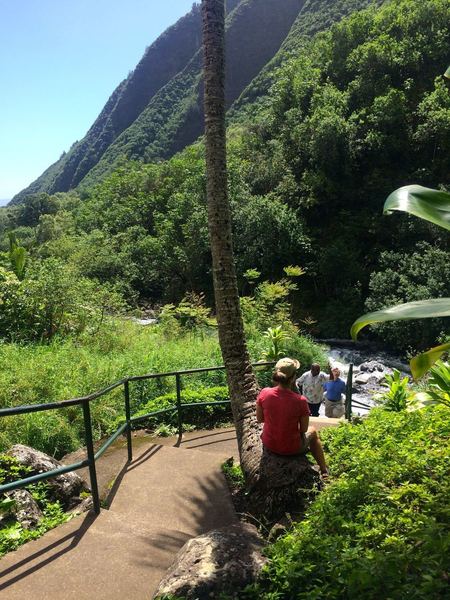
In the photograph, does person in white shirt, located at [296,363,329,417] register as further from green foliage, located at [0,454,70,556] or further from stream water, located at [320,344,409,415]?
stream water, located at [320,344,409,415]

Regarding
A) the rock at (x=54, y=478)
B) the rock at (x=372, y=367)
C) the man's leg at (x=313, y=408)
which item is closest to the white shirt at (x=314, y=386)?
the man's leg at (x=313, y=408)

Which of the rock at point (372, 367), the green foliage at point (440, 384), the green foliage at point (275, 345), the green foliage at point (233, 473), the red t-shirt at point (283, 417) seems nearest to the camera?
the red t-shirt at point (283, 417)

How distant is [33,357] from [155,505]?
5763 millimetres

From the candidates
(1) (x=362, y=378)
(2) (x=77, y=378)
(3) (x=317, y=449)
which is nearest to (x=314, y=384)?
(3) (x=317, y=449)

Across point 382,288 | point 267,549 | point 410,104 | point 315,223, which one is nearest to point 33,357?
point 267,549

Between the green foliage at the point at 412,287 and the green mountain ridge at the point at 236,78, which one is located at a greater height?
the green mountain ridge at the point at 236,78

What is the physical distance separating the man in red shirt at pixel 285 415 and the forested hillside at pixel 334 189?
51.3ft

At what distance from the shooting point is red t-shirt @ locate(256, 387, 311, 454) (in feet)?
11.9

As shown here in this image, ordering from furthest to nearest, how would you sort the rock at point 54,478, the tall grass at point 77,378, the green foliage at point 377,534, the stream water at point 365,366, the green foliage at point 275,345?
the stream water at point 365,366 → the green foliage at point 275,345 → the tall grass at point 77,378 → the rock at point 54,478 → the green foliage at point 377,534

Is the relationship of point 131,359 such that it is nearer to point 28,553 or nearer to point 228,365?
point 228,365

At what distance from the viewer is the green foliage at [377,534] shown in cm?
194

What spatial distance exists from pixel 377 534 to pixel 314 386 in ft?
16.6

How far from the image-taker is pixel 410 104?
24297mm

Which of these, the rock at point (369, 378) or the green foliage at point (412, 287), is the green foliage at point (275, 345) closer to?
the rock at point (369, 378)
